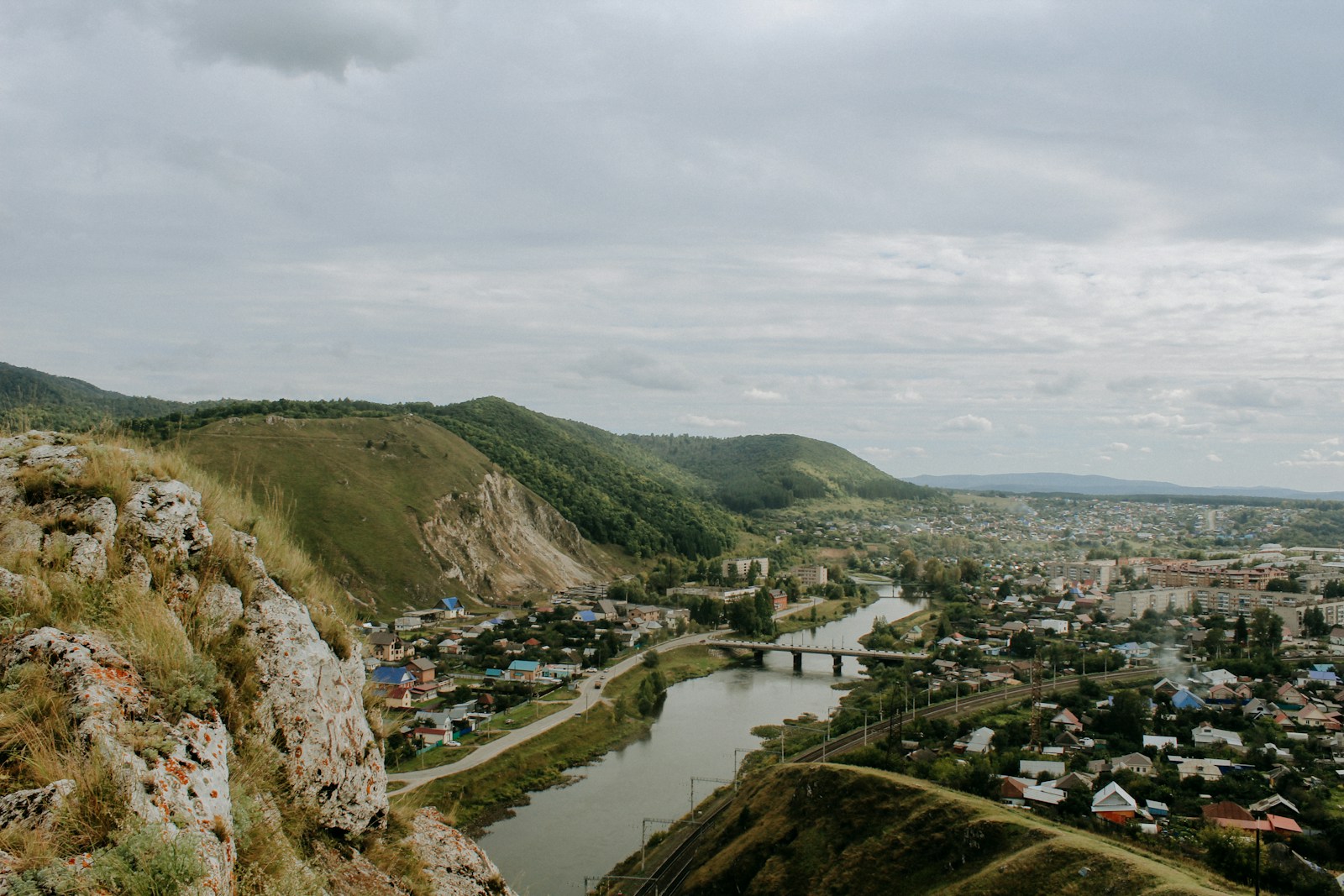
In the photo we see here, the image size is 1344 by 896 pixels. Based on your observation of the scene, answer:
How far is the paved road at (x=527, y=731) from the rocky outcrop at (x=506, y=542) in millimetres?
20654

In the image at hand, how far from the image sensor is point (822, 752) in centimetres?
3117

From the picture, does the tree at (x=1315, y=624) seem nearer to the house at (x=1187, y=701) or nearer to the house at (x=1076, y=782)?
the house at (x=1187, y=701)

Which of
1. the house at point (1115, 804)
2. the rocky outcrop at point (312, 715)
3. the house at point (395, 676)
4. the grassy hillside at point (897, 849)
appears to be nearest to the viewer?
the rocky outcrop at point (312, 715)

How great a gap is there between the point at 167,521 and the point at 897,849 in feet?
68.2

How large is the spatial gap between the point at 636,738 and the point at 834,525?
100 metres

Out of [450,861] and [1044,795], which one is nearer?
[450,861]

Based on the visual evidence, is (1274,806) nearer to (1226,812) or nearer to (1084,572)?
(1226,812)

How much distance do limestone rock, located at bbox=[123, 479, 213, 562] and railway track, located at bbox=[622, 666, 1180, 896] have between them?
1948 centimetres

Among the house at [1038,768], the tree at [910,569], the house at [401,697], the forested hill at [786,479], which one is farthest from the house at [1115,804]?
the forested hill at [786,479]

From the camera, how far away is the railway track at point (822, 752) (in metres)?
21.9

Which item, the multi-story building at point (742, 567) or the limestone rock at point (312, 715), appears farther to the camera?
the multi-story building at point (742, 567)

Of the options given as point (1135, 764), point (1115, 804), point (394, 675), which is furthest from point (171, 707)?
point (394, 675)

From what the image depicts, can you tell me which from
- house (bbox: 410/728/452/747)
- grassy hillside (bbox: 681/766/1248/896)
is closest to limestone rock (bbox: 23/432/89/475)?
grassy hillside (bbox: 681/766/1248/896)

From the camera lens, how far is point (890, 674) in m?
44.5
